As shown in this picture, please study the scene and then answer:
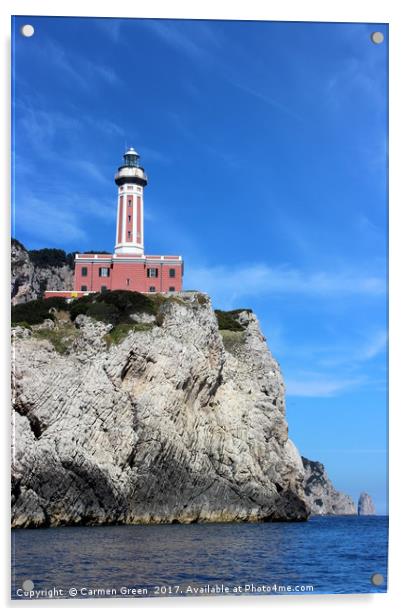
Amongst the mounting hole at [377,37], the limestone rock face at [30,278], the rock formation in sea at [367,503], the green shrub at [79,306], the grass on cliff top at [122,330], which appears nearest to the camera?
the mounting hole at [377,37]

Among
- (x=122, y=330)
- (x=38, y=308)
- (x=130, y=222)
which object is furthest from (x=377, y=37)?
(x=130, y=222)

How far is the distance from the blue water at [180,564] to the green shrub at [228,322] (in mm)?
19234

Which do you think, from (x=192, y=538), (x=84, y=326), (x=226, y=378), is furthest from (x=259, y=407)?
(x=192, y=538)

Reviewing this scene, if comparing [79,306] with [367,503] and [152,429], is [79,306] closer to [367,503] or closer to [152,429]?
[152,429]

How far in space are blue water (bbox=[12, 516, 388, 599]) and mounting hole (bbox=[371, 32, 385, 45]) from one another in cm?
822

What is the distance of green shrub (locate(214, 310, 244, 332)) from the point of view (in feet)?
139

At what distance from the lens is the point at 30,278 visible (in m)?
34.4

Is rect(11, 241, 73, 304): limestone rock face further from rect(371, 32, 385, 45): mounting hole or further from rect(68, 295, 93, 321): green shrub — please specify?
rect(371, 32, 385, 45): mounting hole

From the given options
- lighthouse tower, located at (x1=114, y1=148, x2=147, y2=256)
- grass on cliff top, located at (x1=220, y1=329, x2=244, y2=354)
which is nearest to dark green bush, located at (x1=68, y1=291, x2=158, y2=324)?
lighthouse tower, located at (x1=114, y1=148, x2=147, y2=256)

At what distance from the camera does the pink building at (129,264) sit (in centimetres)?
3903

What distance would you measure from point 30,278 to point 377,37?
A: 81.8ft

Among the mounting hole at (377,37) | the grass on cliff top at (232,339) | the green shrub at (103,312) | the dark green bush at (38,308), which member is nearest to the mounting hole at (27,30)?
the mounting hole at (377,37)

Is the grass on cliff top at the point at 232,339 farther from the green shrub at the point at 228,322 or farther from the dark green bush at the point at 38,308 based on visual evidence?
the dark green bush at the point at 38,308
